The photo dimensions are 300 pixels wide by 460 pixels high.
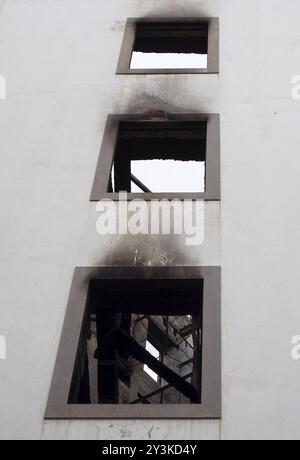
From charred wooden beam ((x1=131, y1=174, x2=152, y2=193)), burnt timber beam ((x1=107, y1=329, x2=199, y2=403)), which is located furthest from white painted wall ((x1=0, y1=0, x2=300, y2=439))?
burnt timber beam ((x1=107, y1=329, x2=199, y2=403))

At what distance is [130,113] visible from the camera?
12.3 meters

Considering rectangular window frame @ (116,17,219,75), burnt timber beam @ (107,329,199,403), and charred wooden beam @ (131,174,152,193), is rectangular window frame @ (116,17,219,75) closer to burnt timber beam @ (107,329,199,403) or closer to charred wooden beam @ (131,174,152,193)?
charred wooden beam @ (131,174,152,193)

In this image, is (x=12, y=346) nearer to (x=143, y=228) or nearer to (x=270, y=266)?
(x=143, y=228)

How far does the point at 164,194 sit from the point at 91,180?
3.95ft

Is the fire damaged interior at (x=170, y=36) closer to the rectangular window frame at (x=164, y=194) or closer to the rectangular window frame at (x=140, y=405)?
the rectangular window frame at (x=164, y=194)

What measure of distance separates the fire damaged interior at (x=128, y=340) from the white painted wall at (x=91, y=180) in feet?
1.43

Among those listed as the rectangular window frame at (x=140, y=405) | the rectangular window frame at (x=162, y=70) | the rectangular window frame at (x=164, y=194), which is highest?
the rectangular window frame at (x=162, y=70)

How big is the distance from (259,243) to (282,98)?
144 inches

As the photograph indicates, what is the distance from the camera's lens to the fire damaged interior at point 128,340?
376 inches

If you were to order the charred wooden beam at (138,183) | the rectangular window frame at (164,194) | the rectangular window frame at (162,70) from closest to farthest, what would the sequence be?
1. the rectangular window frame at (164,194)
2. the rectangular window frame at (162,70)
3. the charred wooden beam at (138,183)

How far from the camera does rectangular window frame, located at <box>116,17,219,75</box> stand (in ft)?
42.7

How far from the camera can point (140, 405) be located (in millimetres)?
7941

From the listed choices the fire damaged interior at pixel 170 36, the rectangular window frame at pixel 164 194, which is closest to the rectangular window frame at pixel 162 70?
the fire damaged interior at pixel 170 36

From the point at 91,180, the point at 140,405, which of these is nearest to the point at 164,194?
the point at 91,180
